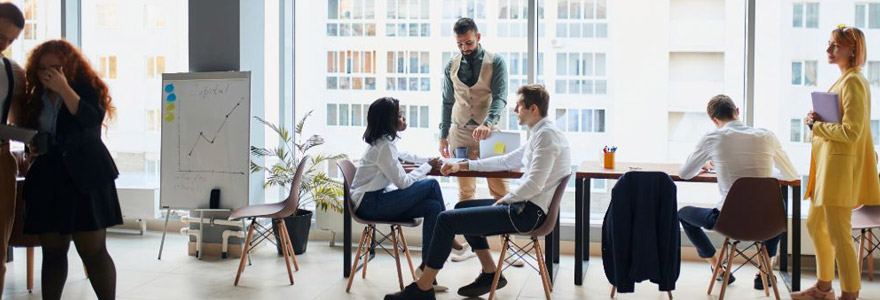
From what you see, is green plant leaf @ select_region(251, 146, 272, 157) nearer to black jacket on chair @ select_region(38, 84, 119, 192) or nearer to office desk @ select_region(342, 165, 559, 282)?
office desk @ select_region(342, 165, 559, 282)

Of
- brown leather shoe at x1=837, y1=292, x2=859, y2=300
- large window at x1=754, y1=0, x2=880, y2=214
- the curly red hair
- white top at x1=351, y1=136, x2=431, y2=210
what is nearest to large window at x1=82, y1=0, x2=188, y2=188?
white top at x1=351, y1=136, x2=431, y2=210

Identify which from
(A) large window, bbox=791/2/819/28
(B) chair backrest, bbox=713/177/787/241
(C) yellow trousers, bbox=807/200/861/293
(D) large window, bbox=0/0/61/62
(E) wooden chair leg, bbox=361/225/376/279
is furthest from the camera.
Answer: (D) large window, bbox=0/0/61/62

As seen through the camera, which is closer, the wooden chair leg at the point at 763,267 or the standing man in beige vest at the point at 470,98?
the wooden chair leg at the point at 763,267

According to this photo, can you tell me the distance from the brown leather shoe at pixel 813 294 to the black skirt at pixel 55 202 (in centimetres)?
362

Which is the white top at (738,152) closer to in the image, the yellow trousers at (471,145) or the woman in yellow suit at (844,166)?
the woman in yellow suit at (844,166)

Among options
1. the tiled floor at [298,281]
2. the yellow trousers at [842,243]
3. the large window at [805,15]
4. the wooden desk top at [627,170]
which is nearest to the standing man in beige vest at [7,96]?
the tiled floor at [298,281]

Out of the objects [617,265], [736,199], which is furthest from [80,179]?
[736,199]

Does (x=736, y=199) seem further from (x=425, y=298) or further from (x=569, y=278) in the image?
(x=425, y=298)

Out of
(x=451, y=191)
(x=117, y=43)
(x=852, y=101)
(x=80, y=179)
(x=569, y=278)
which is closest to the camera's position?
(x=80, y=179)

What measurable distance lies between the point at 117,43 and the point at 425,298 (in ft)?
12.4

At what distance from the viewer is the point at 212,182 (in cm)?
530

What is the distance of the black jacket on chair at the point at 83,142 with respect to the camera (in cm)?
329

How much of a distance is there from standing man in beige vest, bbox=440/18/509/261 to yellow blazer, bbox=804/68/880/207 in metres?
1.91

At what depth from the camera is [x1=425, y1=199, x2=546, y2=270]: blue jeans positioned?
13.0 feet
